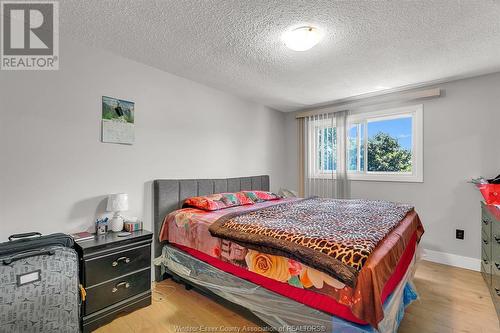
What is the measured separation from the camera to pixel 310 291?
151 centimetres

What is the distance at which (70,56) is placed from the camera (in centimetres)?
214

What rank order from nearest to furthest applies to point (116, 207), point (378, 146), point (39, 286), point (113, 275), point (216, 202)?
1. point (39, 286)
2. point (113, 275)
3. point (116, 207)
4. point (216, 202)
5. point (378, 146)

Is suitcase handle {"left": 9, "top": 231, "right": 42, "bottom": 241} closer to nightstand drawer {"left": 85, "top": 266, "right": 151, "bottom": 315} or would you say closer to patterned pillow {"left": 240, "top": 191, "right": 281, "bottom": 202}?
nightstand drawer {"left": 85, "top": 266, "right": 151, "bottom": 315}

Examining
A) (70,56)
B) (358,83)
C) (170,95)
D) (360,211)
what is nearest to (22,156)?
(70,56)

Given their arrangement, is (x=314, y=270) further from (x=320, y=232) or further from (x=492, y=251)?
(x=492, y=251)

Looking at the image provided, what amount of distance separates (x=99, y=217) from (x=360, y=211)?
2.54 meters

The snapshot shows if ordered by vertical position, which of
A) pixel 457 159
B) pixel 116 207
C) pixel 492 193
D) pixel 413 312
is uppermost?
pixel 457 159

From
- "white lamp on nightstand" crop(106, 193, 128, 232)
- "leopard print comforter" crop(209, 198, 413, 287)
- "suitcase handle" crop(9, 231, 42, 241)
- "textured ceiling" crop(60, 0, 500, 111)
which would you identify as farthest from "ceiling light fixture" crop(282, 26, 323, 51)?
"suitcase handle" crop(9, 231, 42, 241)

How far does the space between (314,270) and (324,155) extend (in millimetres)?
3035

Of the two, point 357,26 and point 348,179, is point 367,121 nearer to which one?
point 348,179

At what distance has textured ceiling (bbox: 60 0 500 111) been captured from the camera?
1707mm

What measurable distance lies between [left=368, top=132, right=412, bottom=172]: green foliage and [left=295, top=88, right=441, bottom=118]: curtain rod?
52 centimetres

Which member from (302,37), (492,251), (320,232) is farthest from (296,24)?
(492,251)

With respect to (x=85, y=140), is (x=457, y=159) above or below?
below
